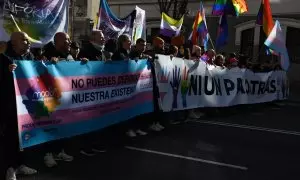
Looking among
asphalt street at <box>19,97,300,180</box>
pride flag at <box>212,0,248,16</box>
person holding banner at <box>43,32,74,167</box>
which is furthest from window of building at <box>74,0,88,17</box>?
person holding banner at <box>43,32,74,167</box>

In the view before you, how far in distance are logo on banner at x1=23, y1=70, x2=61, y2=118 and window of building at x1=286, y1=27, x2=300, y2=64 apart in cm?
1999

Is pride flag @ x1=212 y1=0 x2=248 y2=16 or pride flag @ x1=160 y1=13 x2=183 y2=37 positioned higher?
pride flag @ x1=212 y1=0 x2=248 y2=16

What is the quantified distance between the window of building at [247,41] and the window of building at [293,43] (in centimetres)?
227

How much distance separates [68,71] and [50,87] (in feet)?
1.46

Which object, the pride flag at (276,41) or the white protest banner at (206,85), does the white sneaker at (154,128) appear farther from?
the pride flag at (276,41)

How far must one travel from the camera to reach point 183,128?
920 cm

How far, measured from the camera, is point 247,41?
2619cm

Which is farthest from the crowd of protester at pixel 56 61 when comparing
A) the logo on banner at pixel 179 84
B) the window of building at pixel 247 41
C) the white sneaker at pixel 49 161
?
the window of building at pixel 247 41

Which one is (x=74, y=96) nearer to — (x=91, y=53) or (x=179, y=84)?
(x=91, y=53)

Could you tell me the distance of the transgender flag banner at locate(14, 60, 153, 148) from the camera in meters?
5.50

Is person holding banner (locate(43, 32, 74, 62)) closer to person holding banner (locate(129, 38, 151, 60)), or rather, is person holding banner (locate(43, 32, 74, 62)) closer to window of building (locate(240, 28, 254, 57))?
person holding banner (locate(129, 38, 151, 60))

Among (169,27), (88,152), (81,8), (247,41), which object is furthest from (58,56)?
(81,8)

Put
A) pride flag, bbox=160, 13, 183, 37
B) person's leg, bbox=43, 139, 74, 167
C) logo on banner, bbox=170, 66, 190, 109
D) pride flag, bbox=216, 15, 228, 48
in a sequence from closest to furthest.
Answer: person's leg, bbox=43, 139, 74, 167 < logo on banner, bbox=170, 66, 190, 109 < pride flag, bbox=160, 13, 183, 37 < pride flag, bbox=216, 15, 228, 48

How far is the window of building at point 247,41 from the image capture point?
25.9 m
